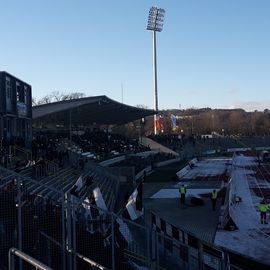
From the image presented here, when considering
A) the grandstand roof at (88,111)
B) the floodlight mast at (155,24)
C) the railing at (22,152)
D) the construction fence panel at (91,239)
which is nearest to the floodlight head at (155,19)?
the floodlight mast at (155,24)

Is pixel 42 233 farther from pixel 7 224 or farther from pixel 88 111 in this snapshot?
pixel 88 111

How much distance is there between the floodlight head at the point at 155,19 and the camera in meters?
86.9

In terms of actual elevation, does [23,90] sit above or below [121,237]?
above

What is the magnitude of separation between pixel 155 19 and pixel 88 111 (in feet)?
120

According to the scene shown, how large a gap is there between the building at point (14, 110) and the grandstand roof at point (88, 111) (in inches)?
251

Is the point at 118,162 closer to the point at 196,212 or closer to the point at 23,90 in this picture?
the point at 23,90

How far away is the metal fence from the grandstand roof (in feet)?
101

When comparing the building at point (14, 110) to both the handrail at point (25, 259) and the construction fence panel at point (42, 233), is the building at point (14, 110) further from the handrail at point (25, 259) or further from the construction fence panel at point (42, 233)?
the handrail at point (25, 259)

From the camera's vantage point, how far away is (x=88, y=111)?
55812 millimetres

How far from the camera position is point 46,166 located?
869 inches

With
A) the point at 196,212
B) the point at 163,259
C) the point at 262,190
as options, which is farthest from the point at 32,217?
the point at 262,190

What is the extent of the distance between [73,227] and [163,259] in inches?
138

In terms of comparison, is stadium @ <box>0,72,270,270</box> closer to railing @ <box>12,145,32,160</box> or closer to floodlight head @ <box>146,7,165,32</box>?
railing @ <box>12,145,32,160</box>

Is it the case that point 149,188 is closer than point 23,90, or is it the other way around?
point 23,90
